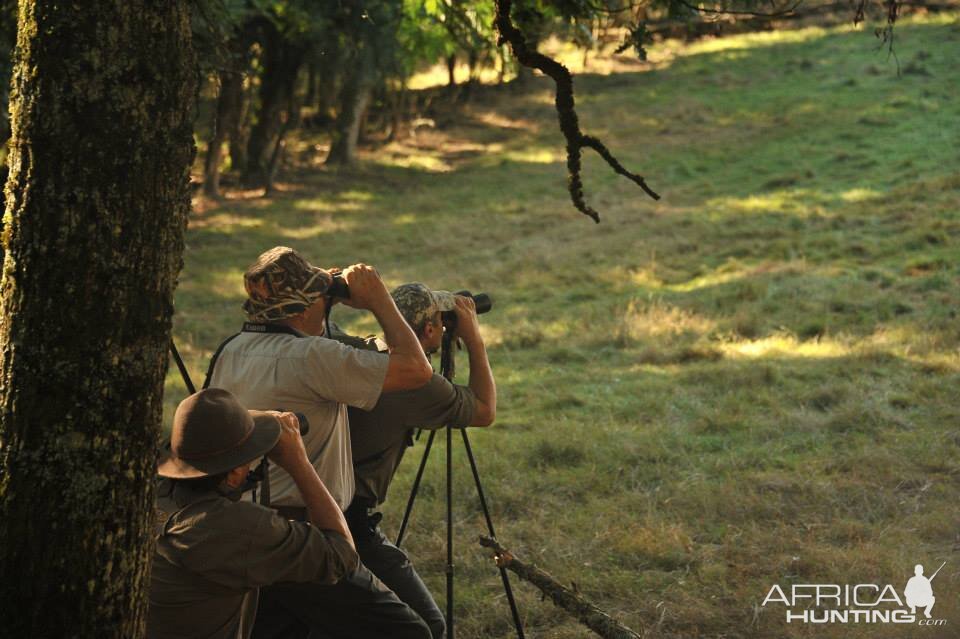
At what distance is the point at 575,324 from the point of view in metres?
13.6

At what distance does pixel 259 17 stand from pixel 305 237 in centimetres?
747

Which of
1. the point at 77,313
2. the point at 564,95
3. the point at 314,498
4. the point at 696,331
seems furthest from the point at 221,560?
the point at 696,331

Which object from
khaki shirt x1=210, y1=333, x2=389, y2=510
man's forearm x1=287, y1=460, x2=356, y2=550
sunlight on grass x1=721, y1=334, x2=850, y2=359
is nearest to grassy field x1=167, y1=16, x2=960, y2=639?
sunlight on grass x1=721, y1=334, x2=850, y2=359

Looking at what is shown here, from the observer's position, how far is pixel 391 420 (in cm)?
422

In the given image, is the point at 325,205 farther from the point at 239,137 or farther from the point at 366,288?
the point at 366,288

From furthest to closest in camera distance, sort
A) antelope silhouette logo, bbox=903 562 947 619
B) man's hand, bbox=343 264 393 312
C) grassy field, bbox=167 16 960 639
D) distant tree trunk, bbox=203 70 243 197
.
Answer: distant tree trunk, bbox=203 70 243 197, grassy field, bbox=167 16 960 639, antelope silhouette logo, bbox=903 562 947 619, man's hand, bbox=343 264 393 312

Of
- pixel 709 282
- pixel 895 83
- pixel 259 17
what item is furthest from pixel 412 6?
pixel 895 83

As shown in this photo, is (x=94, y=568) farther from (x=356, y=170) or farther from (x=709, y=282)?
(x=356, y=170)

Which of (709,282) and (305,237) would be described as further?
(305,237)

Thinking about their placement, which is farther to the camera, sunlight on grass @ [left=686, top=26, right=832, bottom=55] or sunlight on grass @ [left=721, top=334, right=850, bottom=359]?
sunlight on grass @ [left=686, top=26, right=832, bottom=55]

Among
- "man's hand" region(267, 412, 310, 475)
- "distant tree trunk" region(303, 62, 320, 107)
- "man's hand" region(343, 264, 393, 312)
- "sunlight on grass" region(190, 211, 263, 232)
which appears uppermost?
"distant tree trunk" region(303, 62, 320, 107)

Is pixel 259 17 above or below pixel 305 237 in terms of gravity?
above

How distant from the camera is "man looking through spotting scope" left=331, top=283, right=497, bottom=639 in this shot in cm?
416

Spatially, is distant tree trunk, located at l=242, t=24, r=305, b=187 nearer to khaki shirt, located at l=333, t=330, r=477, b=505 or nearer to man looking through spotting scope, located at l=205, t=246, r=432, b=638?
khaki shirt, located at l=333, t=330, r=477, b=505
